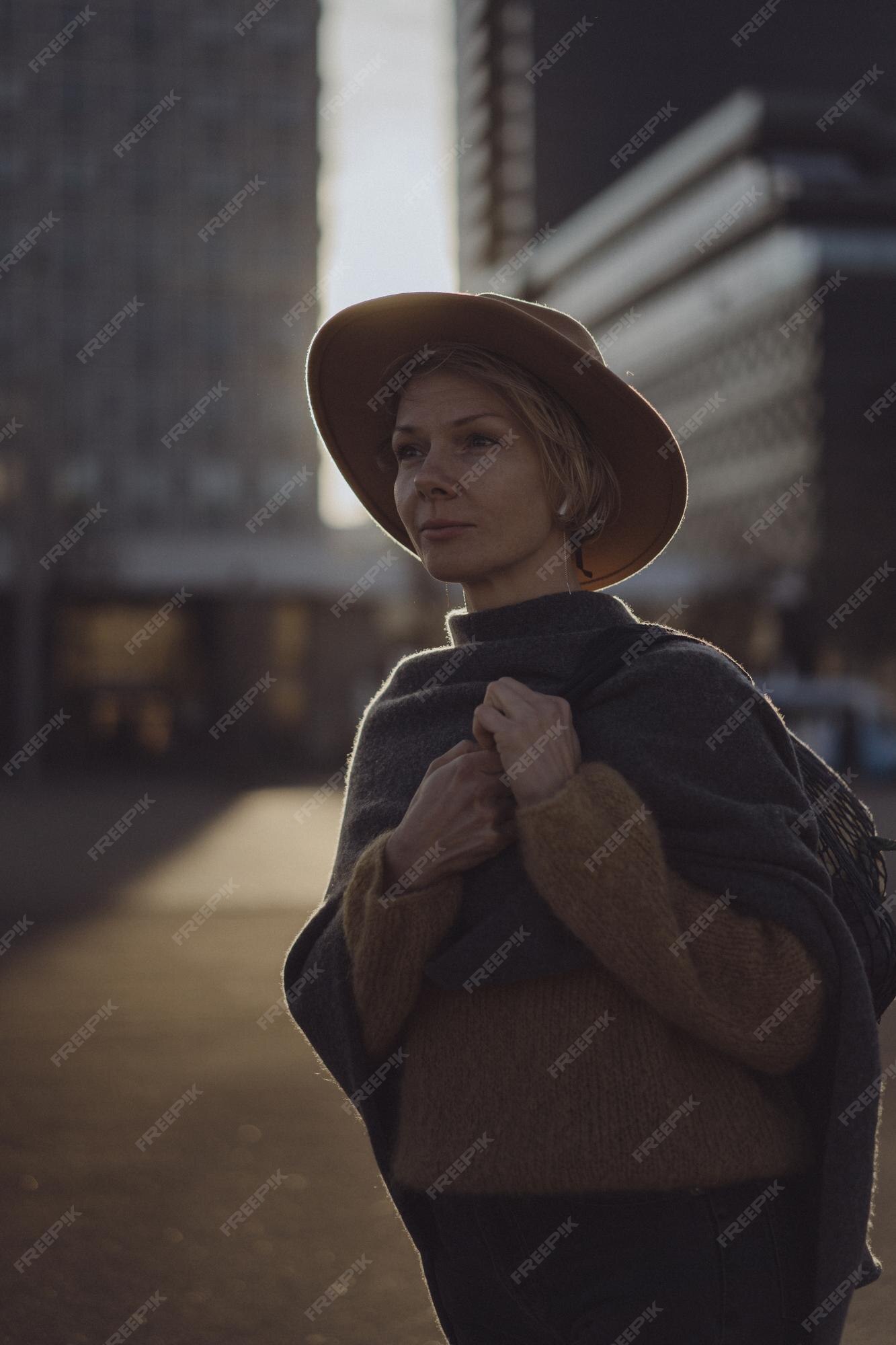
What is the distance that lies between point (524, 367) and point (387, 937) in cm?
73

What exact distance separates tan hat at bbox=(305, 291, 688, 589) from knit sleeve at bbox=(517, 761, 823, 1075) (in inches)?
19.7

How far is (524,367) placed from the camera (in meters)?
1.97

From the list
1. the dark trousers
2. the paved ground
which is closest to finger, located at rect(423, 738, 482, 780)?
the dark trousers

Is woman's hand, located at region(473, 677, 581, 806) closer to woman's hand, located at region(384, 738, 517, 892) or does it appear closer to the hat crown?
woman's hand, located at region(384, 738, 517, 892)

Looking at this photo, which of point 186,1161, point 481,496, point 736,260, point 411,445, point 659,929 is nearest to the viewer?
point 659,929

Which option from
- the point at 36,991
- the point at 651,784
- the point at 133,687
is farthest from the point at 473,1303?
the point at 133,687

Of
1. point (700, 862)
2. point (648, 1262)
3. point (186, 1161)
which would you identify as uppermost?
point (700, 862)

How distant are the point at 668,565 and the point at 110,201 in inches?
1532

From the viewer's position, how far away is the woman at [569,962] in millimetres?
1698

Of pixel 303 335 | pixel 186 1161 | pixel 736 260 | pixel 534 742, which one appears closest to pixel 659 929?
pixel 534 742

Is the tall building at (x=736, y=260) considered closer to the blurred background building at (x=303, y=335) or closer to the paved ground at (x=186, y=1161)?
the blurred background building at (x=303, y=335)

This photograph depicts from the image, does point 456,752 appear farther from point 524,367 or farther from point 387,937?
point 524,367

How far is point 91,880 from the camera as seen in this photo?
1401 cm

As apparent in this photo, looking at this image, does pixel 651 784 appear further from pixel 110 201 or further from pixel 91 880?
pixel 110 201
